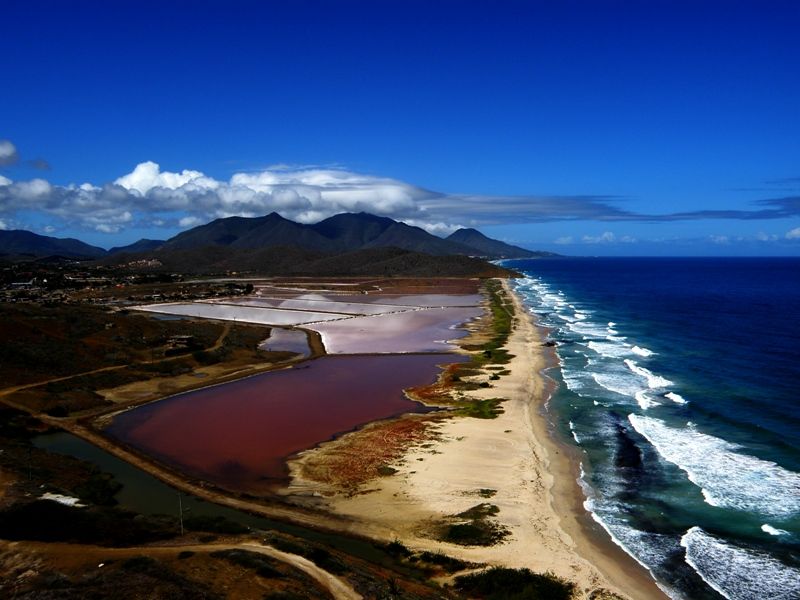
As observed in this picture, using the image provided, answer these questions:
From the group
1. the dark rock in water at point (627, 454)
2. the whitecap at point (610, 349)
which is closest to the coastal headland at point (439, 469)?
the dark rock in water at point (627, 454)

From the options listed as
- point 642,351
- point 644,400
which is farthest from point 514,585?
point 642,351

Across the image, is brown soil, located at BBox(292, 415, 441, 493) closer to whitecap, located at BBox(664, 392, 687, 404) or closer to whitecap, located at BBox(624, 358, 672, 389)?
whitecap, located at BBox(664, 392, 687, 404)

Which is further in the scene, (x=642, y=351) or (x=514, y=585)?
(x=642, y=351)

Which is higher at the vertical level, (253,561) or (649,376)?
(253,561)

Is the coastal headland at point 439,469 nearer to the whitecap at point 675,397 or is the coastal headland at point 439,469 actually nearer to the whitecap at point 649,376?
the whitecap at point 649,376

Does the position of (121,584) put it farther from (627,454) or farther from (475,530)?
(627,454)

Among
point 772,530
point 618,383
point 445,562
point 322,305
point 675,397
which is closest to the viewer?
point 445,562
